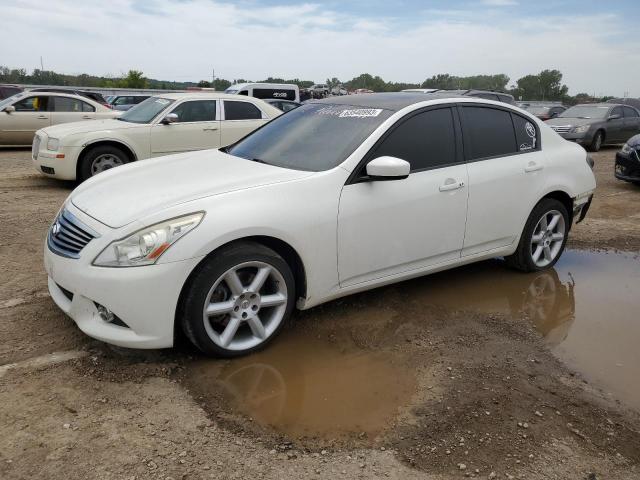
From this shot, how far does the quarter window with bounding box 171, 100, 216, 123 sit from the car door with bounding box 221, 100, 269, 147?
24cm

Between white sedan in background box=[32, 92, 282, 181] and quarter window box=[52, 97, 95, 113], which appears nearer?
white sedan in background box=[32, 92, 282, 181]

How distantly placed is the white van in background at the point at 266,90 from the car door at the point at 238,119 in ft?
31.1

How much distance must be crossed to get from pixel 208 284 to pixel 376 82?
272 feet

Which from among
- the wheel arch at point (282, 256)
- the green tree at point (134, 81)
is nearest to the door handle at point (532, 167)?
the wheel arch at point (282, 256)

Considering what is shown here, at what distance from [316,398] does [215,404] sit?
0.56 meters

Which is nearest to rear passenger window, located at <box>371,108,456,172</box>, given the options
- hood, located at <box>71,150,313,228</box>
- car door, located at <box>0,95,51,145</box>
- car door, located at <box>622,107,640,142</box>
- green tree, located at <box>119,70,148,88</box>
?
hood, located at <box>71,150,313,228</box>

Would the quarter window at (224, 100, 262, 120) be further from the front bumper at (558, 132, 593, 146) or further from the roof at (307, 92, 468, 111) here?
the front bumper at (558, 132, 593, 146)

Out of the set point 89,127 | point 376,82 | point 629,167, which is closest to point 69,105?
point 89,127

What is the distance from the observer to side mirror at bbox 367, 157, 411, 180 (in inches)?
145

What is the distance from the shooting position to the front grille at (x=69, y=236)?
Answer: 10.8ft

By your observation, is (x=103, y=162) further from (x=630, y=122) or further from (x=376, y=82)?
(x=376, y=82)

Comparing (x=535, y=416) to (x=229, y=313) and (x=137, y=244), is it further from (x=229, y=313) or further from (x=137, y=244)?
(x=137, y=244)

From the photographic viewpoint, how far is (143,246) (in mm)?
3129

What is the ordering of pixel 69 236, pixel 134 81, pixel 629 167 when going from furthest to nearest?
pixel 134 81, pixel 629 167, pixel 69 236
